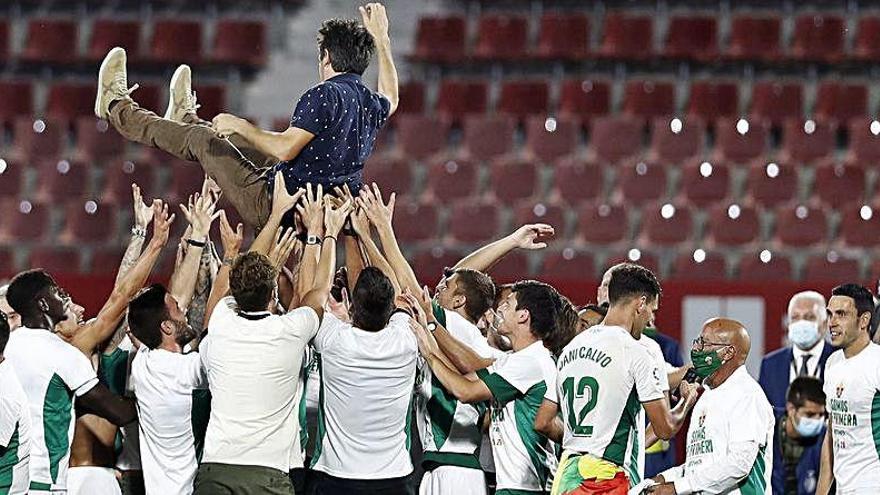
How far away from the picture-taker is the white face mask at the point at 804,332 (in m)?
9.66

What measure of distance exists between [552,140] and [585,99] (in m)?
0.78

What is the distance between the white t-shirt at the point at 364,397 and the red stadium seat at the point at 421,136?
8011mm

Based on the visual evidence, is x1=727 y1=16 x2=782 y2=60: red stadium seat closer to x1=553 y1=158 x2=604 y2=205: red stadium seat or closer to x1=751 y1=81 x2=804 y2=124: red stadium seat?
x1=751 y1=81 x2=804 y2=124: red stadium seat

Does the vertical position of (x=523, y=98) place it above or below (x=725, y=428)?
above

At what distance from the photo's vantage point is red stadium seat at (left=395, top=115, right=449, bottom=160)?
14.5 m

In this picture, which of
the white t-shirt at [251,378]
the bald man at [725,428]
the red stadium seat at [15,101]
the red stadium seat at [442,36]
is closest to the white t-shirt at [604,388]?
the bald man at [725,428]

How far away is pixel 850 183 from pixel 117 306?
8.96m

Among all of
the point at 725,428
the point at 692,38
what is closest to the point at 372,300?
the point at 725,428

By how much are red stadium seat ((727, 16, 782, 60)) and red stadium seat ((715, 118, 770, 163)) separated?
1.25 m

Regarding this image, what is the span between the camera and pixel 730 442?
629 centimetres

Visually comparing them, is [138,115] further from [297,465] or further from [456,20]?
[456,20]

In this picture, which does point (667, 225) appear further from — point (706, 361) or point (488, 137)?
point (706, 361)

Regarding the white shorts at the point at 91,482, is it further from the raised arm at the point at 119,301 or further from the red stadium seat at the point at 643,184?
the red stadium seat at the point at 643,184

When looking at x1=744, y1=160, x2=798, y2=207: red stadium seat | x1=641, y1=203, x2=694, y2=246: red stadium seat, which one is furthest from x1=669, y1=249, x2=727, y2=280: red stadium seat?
x1=744, y1=160, x2=798, y2=207: red stadium seat
